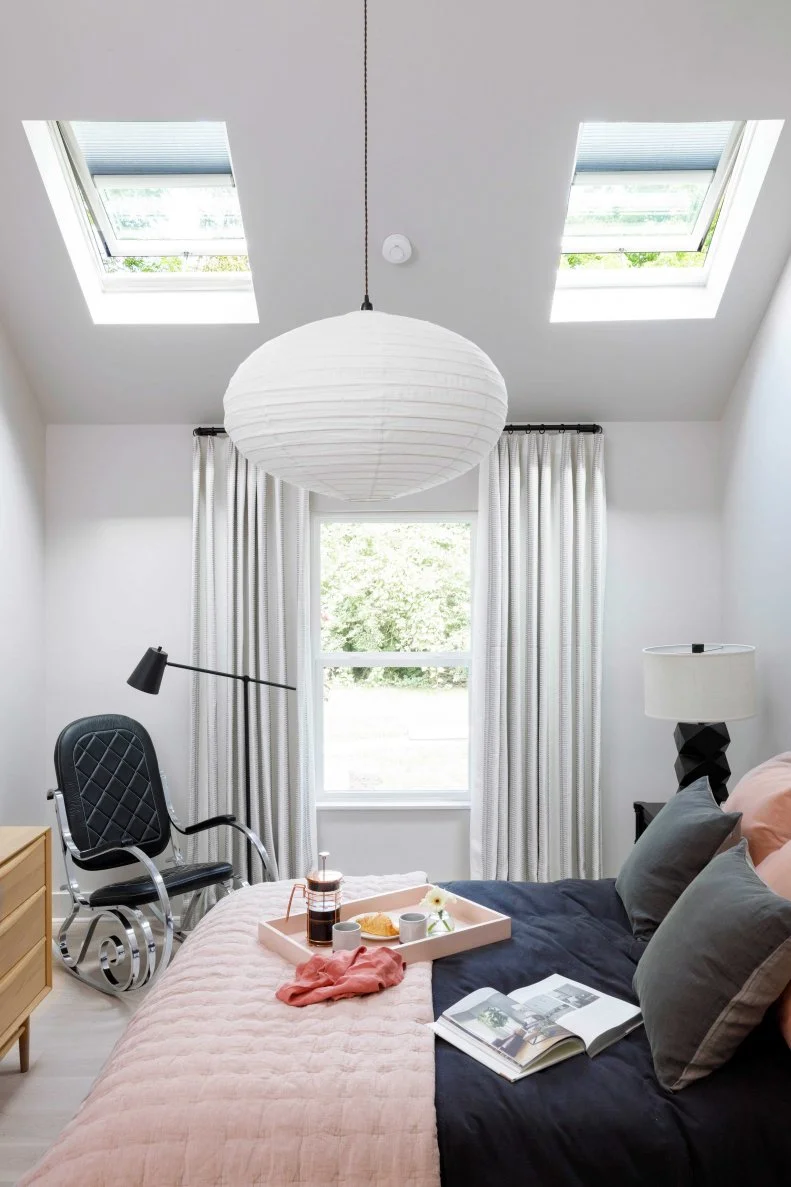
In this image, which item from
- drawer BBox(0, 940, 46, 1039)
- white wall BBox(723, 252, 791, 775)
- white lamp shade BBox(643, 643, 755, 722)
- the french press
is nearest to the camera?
the french press

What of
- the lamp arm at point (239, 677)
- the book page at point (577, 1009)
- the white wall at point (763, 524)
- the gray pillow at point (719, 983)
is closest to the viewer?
the gray pillow at point (719, 983)

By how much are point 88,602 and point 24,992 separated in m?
1.92

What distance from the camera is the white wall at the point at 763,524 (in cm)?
374

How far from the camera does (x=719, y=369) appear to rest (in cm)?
427

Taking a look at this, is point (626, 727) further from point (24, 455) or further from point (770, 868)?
point (24, 455)

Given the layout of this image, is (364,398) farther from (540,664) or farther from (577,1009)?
(540,664)

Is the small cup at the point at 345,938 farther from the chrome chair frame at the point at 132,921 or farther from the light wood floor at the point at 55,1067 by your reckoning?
the chrome chair frame at the point at 132,921

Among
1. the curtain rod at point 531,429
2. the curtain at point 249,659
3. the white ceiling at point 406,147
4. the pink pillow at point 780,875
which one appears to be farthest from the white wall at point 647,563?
the pink pillow at point 780,875

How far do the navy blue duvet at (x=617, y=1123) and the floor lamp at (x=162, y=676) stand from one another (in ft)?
7.49

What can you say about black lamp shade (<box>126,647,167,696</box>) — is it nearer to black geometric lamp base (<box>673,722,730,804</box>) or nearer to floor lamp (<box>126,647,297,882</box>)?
floor lamp (<box>126,647,297,882</box>)

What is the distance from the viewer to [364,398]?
1941 mm

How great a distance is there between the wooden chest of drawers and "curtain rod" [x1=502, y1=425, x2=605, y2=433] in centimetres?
261


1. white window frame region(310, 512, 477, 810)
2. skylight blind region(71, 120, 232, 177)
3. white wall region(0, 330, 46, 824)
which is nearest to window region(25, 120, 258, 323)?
skylight blind region(71, 120, 232, 177)

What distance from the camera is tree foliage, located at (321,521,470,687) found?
4.71 meters
